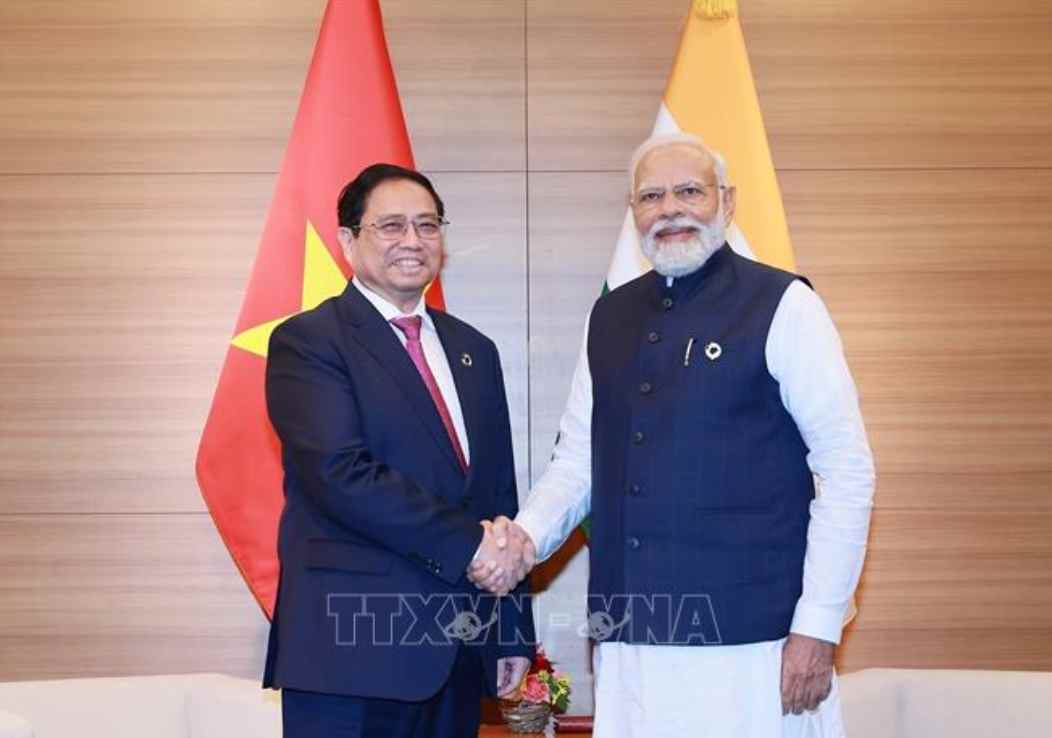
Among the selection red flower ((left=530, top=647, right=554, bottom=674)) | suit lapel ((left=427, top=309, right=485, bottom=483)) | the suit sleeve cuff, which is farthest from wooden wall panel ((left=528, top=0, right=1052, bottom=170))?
the suit sleeve cuff

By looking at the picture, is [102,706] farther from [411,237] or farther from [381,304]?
[411,237]

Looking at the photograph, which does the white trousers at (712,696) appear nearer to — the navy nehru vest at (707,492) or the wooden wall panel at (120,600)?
the navy nehru vest at (707,492)

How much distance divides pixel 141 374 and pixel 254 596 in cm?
86

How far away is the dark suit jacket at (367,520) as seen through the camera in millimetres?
2418

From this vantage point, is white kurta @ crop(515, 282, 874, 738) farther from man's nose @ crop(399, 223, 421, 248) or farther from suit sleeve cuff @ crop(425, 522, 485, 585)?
man's nose @ crop(399, 223, 421, 248)

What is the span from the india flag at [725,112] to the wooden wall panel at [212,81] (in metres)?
0.54

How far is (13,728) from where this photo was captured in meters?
2.53

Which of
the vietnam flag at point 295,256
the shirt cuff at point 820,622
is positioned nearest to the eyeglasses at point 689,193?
the shirt cuff at point 820,622

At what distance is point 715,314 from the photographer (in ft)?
8.16

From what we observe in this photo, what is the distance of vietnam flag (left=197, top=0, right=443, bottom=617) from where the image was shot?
12.4ft

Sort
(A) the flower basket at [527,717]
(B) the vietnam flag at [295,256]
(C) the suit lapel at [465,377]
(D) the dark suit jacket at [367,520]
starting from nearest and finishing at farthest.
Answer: (D) the dark suit jacket at [367,520] < (C) the suit lapel at [465,377] < (A) the flower basket at [527,717] < (B) the vietnam flag at [295,256]

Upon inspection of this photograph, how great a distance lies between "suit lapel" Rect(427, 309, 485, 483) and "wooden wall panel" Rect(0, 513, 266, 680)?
1.62 metres

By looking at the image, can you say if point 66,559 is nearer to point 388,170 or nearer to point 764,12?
point 388,170

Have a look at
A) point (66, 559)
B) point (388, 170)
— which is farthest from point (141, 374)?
point (388, 170)
